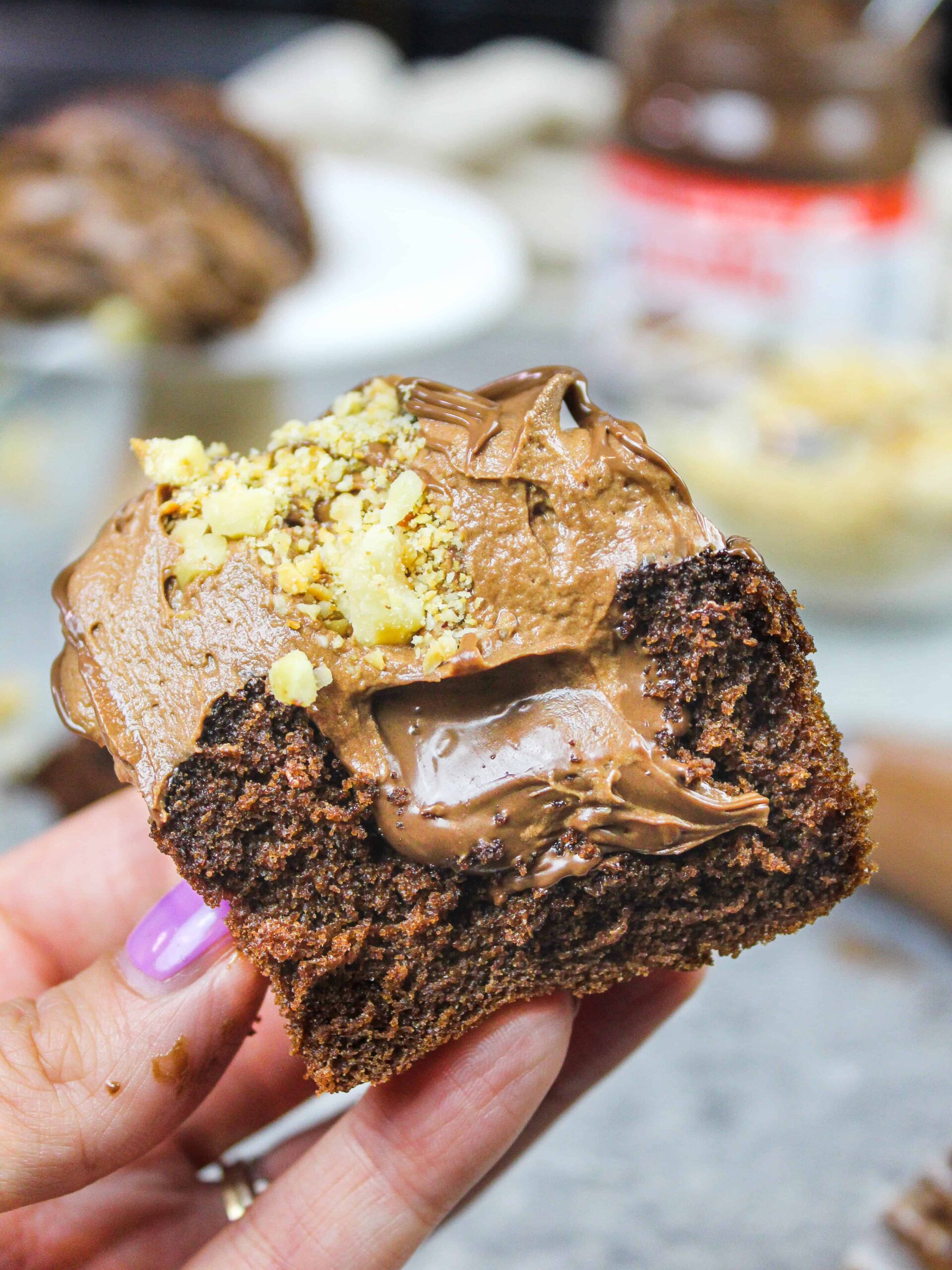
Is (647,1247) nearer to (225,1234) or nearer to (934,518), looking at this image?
(225,1234)

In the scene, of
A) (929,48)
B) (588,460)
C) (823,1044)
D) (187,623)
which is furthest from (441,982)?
(929,48)

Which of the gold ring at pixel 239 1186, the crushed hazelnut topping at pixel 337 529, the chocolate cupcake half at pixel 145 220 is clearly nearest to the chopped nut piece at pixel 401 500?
the crushed hazelnut topping at pixel 337 529

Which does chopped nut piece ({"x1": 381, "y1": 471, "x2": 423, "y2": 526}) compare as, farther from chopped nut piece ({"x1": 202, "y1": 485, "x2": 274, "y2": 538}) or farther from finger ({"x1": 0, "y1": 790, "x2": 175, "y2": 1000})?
finger ({"x1": 0, "y1": 790, "x2": 175, "y2": 1000})

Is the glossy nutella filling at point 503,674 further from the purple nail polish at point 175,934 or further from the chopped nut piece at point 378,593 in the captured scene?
the purple nail polish at point 175,934

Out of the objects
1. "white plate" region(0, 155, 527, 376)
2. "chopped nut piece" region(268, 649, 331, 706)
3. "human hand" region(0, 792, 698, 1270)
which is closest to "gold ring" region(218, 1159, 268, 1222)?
"human hand" region(0, 792, 698, 1270)

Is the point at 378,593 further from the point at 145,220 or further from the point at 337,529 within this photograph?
the point at 145,220

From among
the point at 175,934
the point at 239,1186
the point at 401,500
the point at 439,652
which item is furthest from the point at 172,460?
the point at 239,1186
